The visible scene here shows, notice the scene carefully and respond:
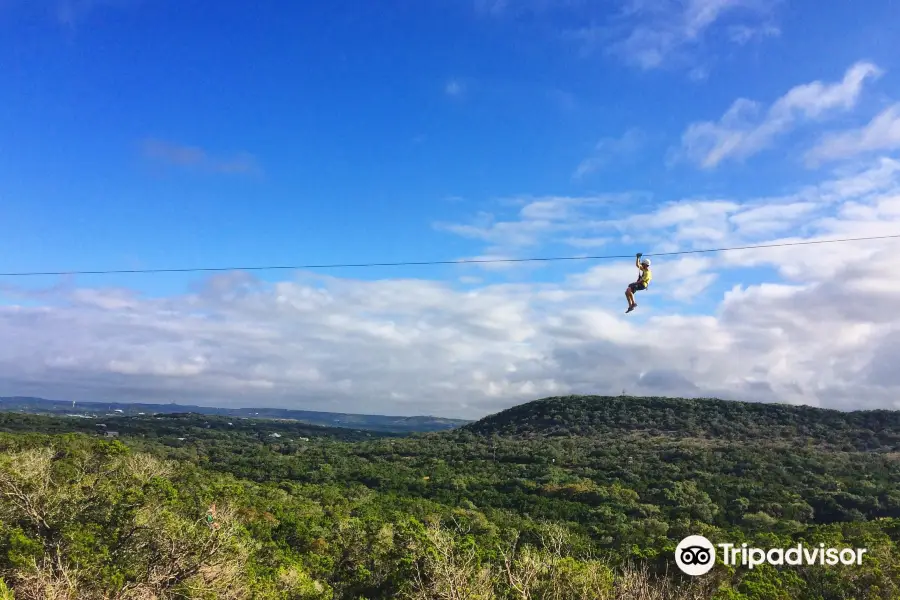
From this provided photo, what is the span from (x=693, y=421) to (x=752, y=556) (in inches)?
3645

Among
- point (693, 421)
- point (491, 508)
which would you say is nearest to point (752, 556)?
point (491, 508)

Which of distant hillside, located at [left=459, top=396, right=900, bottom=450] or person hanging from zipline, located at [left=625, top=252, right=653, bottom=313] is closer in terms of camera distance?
person hanging from zipline, located at [left=625, top=252, right=653, bottom=313]

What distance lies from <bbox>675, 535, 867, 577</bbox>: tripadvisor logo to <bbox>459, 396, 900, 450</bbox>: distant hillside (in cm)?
7666

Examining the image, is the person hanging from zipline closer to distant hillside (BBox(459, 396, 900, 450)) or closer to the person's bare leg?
the person's bare leg

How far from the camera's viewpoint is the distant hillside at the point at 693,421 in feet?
320

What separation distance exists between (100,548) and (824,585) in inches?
1102

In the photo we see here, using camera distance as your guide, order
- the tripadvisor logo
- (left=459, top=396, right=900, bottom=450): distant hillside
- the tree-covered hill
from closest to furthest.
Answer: the tree-covered hill, the tripadvisor logo, (left=459, top=396, right=900, bottom=450): distant hillside

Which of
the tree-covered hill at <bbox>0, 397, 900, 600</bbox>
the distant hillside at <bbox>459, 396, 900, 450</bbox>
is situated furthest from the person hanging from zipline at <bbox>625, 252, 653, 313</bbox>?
the distant hillside at <bbox>459, 396, 900, 450</bbox>

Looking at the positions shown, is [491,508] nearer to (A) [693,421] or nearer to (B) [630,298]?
(B) [630,298]

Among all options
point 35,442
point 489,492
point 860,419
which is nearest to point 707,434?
point 860,419

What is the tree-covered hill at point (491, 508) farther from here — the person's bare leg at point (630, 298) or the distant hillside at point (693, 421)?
the person's bare leg at point (630, 298)

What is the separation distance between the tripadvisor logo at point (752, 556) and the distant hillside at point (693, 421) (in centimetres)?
7666

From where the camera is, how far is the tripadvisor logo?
22.8m

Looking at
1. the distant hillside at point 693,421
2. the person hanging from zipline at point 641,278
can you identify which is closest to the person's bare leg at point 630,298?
the person hanging from zipline at point 641,278
